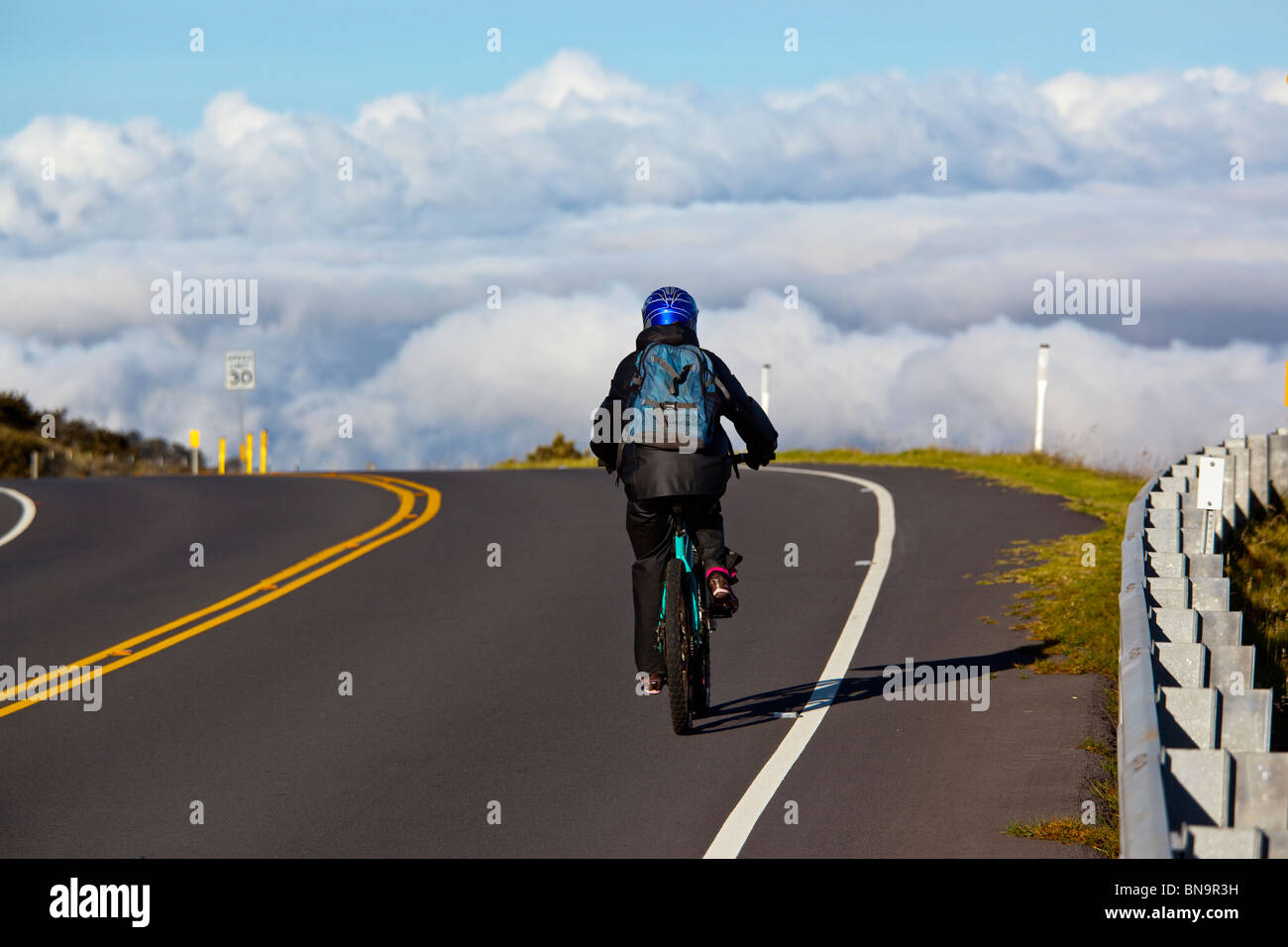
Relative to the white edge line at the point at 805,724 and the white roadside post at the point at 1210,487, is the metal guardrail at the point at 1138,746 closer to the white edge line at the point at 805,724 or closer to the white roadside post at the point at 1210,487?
the white edge line at the point at 805,724

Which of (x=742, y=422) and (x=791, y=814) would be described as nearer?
(x=791, y=814)

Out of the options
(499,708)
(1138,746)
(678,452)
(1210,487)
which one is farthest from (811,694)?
(1138,746)

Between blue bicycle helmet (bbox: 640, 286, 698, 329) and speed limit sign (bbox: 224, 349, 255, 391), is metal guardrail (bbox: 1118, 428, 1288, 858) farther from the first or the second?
speed limit sign (bbox: 224, 349, 255, 391)

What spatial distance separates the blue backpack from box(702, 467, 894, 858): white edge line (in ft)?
5.65

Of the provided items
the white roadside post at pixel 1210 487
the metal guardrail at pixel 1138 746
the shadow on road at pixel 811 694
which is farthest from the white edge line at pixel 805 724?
the white roadside post at pixel 1210 487

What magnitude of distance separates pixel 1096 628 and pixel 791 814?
15.7 feet

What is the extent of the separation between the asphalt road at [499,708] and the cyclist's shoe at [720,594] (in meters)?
0.73

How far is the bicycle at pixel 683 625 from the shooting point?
8.45 m

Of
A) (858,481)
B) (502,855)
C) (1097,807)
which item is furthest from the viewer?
(858,481)

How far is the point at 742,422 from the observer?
28.7ft

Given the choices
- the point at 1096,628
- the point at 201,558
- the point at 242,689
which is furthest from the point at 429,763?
the point at 201,558

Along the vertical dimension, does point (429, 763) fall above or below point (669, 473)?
below
